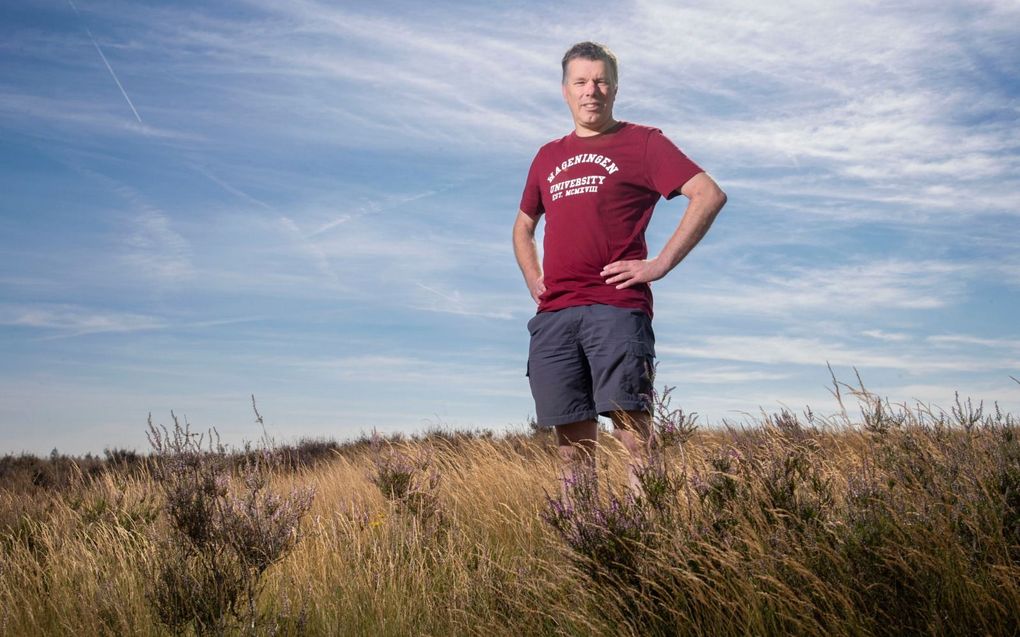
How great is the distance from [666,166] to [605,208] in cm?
40

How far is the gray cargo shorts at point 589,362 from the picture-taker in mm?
4203

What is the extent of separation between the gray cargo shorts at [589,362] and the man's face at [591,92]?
45.1 inches

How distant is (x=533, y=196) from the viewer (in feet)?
16.9

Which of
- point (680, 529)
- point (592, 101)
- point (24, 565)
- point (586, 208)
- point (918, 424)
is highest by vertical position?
point (592, 101)

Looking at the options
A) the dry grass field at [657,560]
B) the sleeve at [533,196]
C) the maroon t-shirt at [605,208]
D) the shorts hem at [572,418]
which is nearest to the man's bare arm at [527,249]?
the sleeve at [533,196]

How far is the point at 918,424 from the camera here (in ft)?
14.7

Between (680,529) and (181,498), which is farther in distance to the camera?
(181,498)

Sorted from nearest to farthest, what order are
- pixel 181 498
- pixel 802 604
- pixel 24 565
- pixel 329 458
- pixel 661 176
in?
pixel 802 604
pixel 181 498
pixel 661 176
pixel 24 565
pixel 329 458

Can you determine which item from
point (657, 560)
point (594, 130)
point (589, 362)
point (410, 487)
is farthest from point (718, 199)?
point (410, 487)

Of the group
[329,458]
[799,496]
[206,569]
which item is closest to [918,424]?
[799,496]

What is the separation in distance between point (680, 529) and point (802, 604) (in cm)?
63

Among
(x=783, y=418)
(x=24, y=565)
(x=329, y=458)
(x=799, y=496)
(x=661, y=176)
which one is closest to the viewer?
(x=799, y=496)

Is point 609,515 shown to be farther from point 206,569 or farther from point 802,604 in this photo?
point 206,569

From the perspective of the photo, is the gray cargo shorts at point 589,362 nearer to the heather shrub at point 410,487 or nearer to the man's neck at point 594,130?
the man's neck at point 594,130
